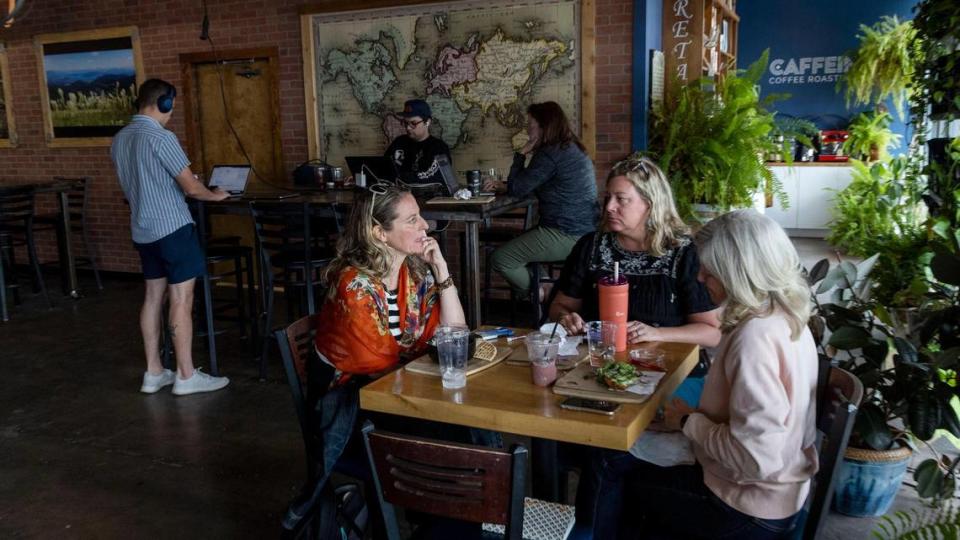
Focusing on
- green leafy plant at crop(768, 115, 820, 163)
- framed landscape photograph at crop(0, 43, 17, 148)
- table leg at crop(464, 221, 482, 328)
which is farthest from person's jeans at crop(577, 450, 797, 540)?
framed landscape photograph at crop(0, 43, 17, 148)

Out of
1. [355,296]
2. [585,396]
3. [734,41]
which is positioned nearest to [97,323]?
[355,296]

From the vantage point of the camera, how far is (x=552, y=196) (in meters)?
4.57

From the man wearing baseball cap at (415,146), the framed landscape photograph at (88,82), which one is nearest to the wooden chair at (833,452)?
the man wearing baseball cap at (415,146)

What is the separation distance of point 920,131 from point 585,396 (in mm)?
2970

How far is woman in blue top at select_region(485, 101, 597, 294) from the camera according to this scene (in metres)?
4.55

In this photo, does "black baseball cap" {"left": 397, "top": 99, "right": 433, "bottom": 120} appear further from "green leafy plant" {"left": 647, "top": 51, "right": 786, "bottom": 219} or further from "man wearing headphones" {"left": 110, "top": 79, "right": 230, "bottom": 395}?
"man wearing headphones" {"left": 110, "top": 79, "right": 230, "bottom": 395}

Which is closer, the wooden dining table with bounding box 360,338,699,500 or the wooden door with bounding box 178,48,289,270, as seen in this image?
the wooden dining table with bounding box 360,338,699,500

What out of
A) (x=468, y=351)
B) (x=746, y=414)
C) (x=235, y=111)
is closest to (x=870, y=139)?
(x=235, y=111)

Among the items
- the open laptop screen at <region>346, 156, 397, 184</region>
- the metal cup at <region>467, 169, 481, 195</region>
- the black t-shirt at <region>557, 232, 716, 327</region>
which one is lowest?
the black t-shirt at <region>557, 232, 716, 327</region>

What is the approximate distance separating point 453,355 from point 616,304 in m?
0.53

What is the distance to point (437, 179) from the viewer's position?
4922mm

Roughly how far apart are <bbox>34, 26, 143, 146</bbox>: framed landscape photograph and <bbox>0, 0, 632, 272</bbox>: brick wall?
0.33 feet

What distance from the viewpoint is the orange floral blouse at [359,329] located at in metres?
2.29

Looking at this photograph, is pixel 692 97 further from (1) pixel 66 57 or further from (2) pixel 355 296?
(1) pixel 66 57
